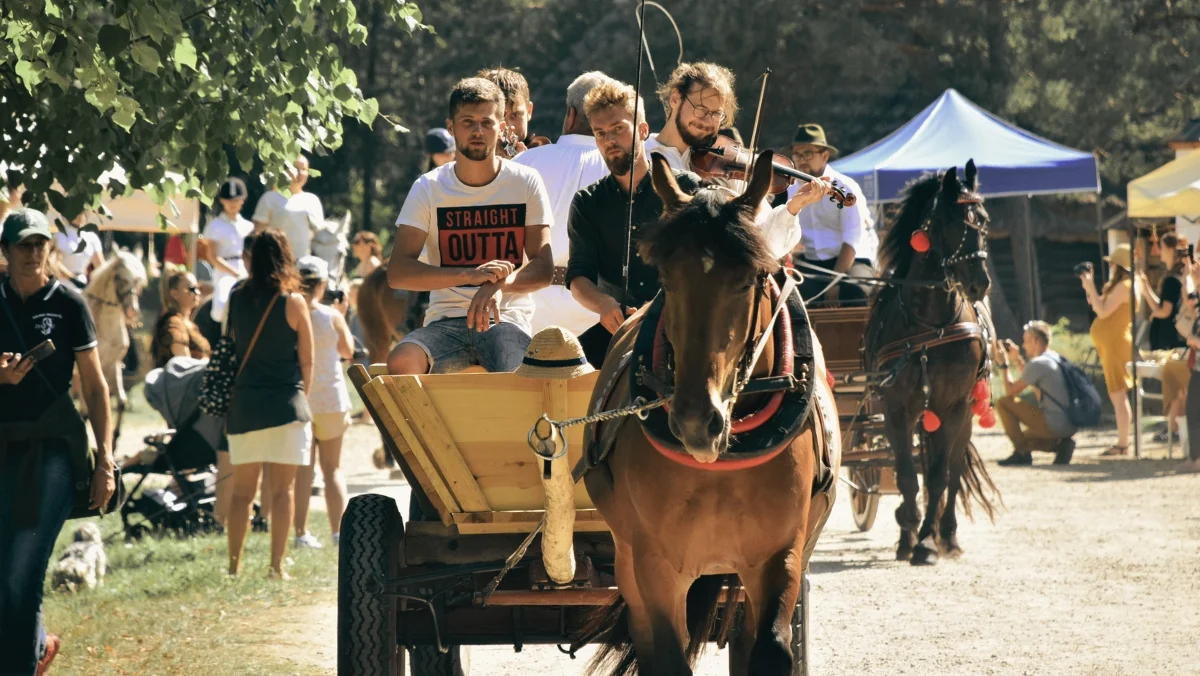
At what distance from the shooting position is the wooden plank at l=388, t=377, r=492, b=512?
572 cm

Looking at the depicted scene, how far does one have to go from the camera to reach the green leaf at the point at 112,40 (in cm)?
548

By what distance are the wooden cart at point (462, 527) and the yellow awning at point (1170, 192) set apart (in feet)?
39.5

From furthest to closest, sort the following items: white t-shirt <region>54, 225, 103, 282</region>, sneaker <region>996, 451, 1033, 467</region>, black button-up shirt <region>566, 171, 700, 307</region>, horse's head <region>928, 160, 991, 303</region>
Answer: sneaker <region>996, 451, 1033, 467</region>, white t-shirt <region>54, 225, 103, 282</region>, horse's head <region>928, 160, 991, 303</region>, black button-up shirt <region>566, 171, 700, 307</region>

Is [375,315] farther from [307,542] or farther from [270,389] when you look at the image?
[270,389]

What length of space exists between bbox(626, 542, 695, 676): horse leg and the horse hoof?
5832mm

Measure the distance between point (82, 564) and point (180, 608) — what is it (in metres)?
1.32

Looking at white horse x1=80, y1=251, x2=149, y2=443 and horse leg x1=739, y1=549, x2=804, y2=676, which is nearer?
horse leg x1=739, y1=549, x2=804, y2=676

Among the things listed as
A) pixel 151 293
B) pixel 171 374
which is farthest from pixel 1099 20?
pixel 151 293

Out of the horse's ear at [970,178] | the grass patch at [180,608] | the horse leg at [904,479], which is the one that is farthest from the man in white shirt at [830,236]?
the grass patch at [180,608]

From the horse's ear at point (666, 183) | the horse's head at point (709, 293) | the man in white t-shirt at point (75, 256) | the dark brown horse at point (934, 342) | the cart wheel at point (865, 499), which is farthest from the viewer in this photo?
the man in white t-shirt at point (75, 256)

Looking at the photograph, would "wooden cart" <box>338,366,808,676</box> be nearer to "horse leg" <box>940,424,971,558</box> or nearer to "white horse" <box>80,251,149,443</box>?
"horse leg" <box>940,424,971,558</box>

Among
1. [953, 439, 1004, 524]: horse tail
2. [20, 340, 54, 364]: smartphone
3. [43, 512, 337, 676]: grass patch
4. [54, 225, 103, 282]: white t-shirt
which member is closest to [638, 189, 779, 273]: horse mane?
[20, 340, 54, 364]: smartphone

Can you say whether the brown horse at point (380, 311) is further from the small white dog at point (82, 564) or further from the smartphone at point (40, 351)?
the smartphone at point (40, 351)

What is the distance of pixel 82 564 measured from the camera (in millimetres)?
9828
